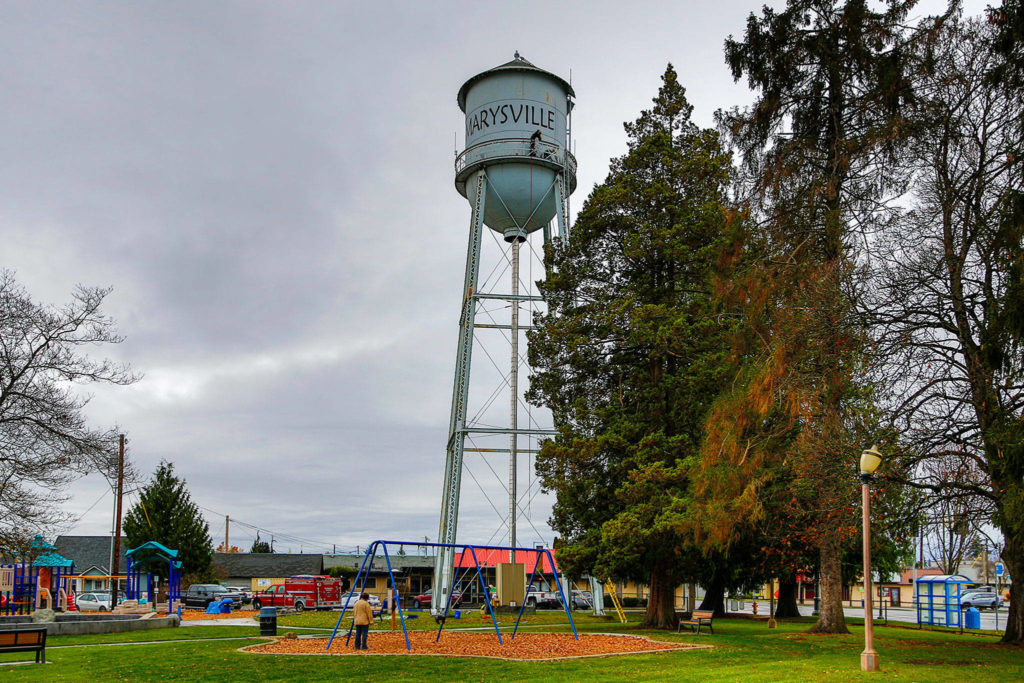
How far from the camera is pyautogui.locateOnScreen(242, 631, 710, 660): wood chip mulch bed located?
19.6 metres

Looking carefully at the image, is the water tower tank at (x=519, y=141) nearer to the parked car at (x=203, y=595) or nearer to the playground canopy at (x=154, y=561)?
the playground canopy at (x=154, y=561)

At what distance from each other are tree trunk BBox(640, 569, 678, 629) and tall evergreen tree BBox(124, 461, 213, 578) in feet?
104

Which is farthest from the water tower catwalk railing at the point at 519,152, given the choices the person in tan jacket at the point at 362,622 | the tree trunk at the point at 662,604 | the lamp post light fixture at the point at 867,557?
the lamp post light fixture at the point at 867,557

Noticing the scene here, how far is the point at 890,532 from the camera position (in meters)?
20.0

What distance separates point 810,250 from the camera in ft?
72.5

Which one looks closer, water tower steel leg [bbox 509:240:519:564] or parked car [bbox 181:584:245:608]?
water tower steel leg [bbox 509:240:519:564]

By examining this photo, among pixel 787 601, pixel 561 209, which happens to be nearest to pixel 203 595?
pixel 787 601

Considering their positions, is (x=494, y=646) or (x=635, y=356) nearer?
(x=494, y=646)

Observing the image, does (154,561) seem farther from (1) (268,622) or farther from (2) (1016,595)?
(2) (1016,595)

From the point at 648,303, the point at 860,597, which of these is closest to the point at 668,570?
the point at 648,303

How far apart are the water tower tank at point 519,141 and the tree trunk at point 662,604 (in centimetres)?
1437

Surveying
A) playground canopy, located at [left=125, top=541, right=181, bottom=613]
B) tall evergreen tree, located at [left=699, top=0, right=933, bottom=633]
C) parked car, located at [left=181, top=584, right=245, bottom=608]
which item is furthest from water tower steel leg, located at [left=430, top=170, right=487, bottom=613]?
parked car, located at [left=181, top=584, right=245, bottom=608]

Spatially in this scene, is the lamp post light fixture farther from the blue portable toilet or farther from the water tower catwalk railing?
the water tower catwalk railing

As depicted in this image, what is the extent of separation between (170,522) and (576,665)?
1592 inches
